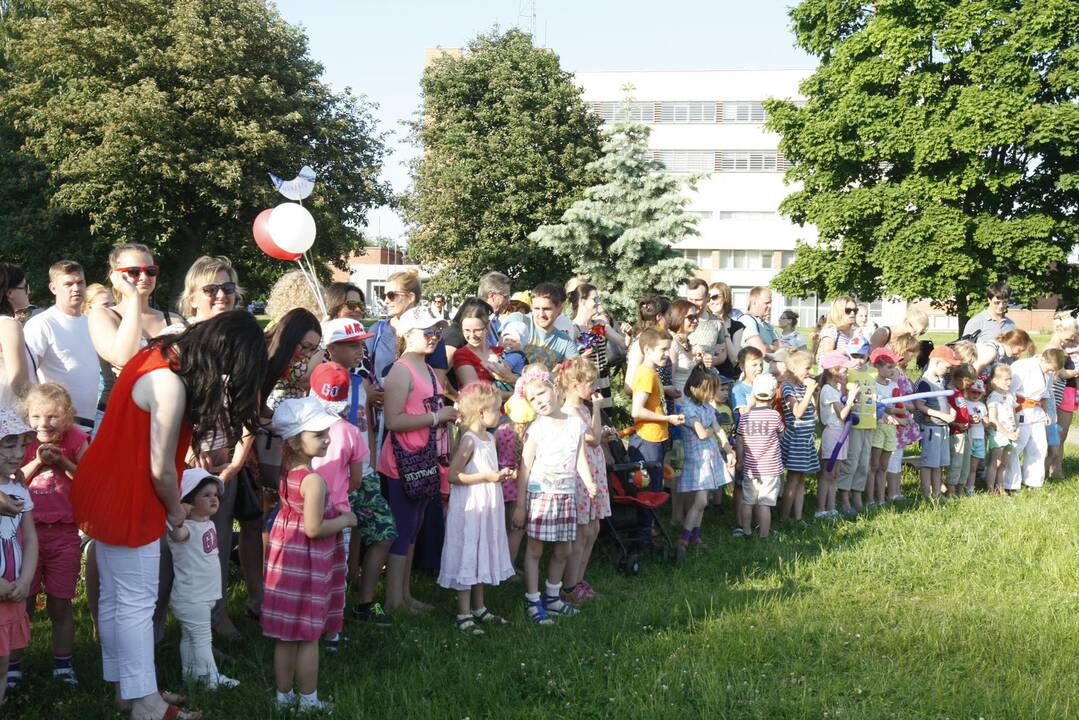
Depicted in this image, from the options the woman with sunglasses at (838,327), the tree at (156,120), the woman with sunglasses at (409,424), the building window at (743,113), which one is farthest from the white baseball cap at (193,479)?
the building window at (743,113)

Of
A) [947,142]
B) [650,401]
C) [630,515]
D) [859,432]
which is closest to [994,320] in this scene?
[859,432]

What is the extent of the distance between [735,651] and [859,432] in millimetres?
4458

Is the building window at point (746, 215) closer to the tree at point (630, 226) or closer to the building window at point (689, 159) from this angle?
the building window at point (689, 159)

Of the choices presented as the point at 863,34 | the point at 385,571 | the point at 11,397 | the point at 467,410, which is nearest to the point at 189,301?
the point at 11,397

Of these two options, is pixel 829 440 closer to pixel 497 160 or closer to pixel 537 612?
pixel 537 612

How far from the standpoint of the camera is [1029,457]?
10.8m

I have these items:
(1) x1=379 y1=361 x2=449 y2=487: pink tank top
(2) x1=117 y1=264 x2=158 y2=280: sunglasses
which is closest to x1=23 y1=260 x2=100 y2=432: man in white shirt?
(2) x1=117 y1=264 x2=158 y2=280: sunglasses

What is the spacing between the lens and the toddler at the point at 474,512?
18.3 ft

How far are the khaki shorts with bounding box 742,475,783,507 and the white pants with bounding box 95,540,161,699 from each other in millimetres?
5255

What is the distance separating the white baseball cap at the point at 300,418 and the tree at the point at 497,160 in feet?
96.7

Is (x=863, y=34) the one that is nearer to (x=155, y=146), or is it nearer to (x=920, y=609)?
(x=155, y=146)

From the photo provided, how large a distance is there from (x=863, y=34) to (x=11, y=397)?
91.4ft

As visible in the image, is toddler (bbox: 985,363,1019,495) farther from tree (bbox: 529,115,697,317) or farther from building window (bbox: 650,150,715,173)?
building window (bbox: 650,150,715,173)

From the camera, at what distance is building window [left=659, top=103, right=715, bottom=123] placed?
5697 cm
